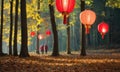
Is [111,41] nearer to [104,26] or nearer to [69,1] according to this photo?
[104,26]

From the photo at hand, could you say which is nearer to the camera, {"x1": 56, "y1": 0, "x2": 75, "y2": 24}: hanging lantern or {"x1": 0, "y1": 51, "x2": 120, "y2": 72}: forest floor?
{"x1": 0, "y1": 51, "x2": 120, "y2": 72}: forest floor

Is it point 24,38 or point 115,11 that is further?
point 115,11

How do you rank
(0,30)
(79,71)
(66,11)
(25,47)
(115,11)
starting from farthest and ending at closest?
(115,11), (0,30), (25,47), (66,11), (79,71)

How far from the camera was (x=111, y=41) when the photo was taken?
216 ft

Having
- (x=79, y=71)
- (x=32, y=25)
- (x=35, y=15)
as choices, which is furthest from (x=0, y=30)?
(x=79, y=71)

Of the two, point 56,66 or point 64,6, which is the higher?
point 64,6

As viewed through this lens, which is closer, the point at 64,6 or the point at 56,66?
the point at 64,6

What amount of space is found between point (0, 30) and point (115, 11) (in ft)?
107

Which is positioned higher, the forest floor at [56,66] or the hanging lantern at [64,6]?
the hanging lantern at [64,6]

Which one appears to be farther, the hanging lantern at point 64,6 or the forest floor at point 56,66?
the hanging lantern at point 64,6

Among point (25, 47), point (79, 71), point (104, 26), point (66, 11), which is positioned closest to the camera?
point (79, 71)

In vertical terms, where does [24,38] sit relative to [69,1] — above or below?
below

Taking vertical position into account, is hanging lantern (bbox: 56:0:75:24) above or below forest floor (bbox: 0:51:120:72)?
above

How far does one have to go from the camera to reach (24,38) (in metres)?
29.8
